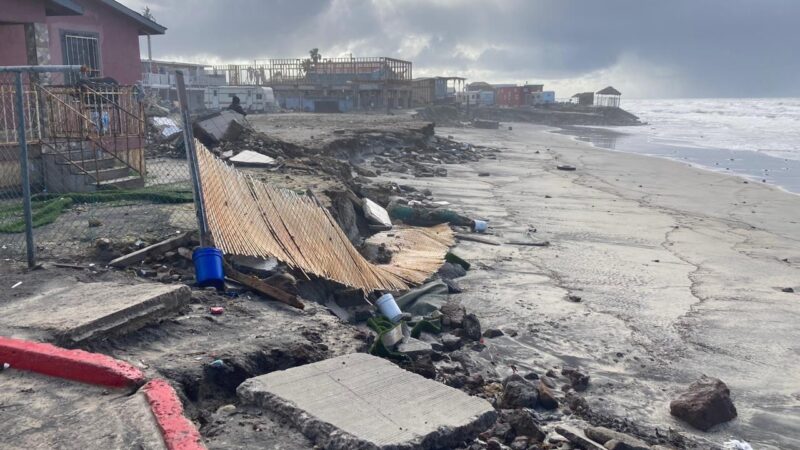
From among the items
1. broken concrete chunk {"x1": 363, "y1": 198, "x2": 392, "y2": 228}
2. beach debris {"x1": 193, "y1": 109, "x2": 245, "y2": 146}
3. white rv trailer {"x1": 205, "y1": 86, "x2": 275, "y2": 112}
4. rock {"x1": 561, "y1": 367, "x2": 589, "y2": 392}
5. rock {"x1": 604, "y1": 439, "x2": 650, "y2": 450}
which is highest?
white rv trailer {"x1": 205, "y1": 86, "x2": 275, "y2": 112}

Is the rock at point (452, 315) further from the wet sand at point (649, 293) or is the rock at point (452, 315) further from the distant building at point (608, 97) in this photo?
the distant building at point (608, 97)

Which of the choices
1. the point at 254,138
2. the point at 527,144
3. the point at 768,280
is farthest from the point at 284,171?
the point at 527,144

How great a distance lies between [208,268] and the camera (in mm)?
6195

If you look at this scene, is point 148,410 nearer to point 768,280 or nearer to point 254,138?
point 768,280

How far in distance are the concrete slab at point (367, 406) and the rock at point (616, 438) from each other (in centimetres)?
92

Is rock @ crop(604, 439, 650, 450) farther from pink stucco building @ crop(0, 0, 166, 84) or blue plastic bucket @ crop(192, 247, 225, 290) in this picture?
pink stucco building @ crop(0, 0, 166, 84)

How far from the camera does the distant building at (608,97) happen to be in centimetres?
8094

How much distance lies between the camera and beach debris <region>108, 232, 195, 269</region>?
6617 mm

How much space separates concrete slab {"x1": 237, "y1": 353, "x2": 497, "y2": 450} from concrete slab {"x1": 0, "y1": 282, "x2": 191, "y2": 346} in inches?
45.8

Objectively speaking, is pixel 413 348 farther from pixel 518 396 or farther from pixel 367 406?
pixel 367 406

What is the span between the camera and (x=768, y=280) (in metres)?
10.3

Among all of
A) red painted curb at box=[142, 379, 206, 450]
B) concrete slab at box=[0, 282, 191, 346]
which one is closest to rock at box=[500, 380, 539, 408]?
red painted curb at box=[142, 379, 206, 450]

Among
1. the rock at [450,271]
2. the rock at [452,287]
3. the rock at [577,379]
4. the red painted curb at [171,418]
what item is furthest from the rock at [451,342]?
the red painted curb at [171,418]

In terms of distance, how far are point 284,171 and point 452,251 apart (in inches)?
152
